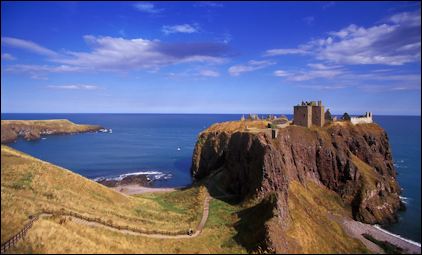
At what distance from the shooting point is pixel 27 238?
3369 cm

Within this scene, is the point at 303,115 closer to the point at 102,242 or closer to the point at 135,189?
the point at 135,189

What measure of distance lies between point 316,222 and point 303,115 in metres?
32.2

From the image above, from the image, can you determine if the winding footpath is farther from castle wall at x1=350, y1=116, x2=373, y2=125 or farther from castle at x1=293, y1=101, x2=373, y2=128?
castle wall at x1=350, y1=116, x2=373, y2=125

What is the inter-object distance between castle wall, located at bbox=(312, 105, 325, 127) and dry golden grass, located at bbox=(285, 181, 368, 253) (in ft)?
55.0

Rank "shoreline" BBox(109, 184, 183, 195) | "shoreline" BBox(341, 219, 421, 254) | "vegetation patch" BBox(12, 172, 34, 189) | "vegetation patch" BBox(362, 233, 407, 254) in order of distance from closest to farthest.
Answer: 1. "vegetation patch" BBox(12, 172, 34, 189)
2. "vegetation patch" BBox(362, 233, 407, 254)
3. "shoreline" BBox(341, 219, 421, 254)
4. "shoreline" BBox(109, 184, 183, 195)

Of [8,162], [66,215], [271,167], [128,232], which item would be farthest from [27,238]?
[271,167]

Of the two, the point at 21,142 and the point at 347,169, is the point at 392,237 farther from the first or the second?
the point at 21,142

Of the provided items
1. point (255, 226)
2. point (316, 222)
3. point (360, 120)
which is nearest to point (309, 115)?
point (360, 120)

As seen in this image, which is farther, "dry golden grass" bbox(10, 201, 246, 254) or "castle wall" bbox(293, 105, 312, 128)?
"castle wall" bbox(293, 105, 312, 128)

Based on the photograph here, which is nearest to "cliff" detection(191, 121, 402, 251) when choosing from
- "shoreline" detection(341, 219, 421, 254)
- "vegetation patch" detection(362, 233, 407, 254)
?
"shoreline" detection(341, 219, 421, 254)

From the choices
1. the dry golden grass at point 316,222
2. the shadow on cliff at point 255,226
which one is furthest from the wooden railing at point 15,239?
the dry golden grass at point 316,222

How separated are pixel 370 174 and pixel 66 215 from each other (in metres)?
63.4

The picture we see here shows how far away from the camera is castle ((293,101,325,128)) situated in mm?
82512

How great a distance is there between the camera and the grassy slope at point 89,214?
35.6 meters
